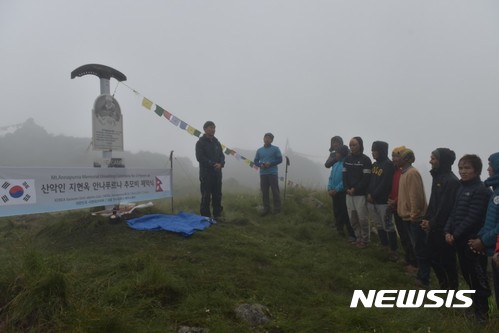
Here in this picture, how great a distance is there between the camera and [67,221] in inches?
245

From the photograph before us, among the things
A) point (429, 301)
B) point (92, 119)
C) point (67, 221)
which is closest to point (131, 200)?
point (67, 221)

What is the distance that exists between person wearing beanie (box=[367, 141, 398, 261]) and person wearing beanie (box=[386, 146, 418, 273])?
7 cm

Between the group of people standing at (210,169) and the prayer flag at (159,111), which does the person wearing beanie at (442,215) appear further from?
the prayer flag at (159,111)

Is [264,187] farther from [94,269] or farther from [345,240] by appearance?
[94,269]

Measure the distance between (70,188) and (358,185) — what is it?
200 inches

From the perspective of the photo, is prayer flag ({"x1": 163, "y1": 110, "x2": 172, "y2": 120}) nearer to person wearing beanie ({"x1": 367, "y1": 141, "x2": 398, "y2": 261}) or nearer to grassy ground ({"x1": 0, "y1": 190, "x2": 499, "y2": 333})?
grassy ground ({"x1": 0, "y1": 190, "x2": 499, "y2": 333})

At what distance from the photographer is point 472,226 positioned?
365cm

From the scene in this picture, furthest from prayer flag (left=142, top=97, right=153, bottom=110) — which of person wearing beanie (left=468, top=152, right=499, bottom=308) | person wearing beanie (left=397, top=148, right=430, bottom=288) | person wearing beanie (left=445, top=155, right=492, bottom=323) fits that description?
person wearing beanie (left=468, top=152, right=499, bottom=308)

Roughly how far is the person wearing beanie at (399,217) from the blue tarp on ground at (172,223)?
11.2 ft

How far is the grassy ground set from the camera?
2.95m

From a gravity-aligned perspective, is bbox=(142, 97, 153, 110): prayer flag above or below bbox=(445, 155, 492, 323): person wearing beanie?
above

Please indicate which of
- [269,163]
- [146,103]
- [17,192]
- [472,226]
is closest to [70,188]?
[17,192]

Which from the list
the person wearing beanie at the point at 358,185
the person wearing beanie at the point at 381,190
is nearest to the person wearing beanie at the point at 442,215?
the person wearing beanie at the point at 381,190

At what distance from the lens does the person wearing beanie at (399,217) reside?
5426 millimetres
